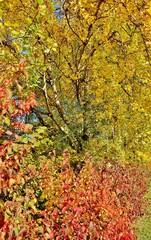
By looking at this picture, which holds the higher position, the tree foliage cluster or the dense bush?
Answer: the tree foliage cluster

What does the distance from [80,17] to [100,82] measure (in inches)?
92.2

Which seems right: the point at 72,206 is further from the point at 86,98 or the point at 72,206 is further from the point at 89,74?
the point at 89,74

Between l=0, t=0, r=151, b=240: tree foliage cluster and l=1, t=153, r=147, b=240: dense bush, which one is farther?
l=0, t=0, r=151, b=240: tree foliage cluster

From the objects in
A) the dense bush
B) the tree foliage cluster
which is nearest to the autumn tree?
the tree foliage cluster

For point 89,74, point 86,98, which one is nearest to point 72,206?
point 86,98

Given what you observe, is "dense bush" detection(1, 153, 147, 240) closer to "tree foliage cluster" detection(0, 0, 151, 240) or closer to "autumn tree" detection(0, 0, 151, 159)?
"tree foliage cluster" detection(0, 0, 151, 240)

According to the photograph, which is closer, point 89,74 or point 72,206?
point 72,206

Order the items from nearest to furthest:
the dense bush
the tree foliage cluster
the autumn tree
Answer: the dense bush, the tree foliage cluster, the autumn tree

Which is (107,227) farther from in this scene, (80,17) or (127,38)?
(127,38)

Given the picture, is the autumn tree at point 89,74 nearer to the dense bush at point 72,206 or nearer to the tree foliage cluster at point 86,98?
the tree foliage cluster at point 86,98

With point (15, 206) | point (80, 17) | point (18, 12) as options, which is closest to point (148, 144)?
point (80, 17)

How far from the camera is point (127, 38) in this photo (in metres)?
13.8

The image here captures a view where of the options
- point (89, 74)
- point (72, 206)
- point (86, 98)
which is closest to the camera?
point (72, 206)

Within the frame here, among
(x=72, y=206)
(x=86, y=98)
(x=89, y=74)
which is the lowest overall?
(x=72, y=206)
